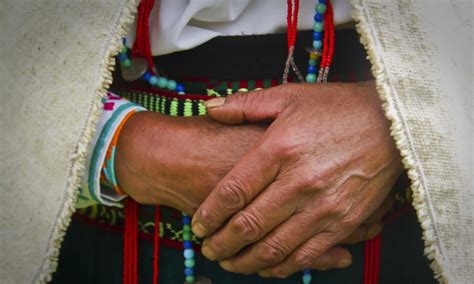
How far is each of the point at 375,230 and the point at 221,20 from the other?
0.43 m

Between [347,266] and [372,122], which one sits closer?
[372,122]

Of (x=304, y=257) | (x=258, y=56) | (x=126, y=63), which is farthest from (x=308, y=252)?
(x=126, y=63)

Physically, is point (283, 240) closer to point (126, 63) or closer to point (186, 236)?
point (186, 236)

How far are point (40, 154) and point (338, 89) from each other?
475 millimetres

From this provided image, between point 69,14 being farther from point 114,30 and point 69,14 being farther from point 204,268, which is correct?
point 204,268

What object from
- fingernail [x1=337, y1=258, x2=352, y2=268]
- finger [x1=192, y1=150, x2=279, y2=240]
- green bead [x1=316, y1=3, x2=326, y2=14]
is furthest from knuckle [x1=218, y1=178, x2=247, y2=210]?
green bead [x1=316, y1=3, x2=326, y2=14]

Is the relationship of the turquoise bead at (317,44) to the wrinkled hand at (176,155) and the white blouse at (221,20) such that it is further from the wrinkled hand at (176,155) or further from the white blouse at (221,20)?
the wrinkled hand at (176,155)

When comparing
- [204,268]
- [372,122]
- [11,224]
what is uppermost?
[372,122]

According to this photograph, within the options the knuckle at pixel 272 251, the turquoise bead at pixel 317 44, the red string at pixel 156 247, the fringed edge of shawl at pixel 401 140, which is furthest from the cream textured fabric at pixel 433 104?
the red string at pixel 156 247

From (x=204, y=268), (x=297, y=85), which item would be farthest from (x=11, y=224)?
(x=297, y=85)

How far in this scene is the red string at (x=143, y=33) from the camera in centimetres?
101

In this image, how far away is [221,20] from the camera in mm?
1010

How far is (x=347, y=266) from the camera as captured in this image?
1.05 meters

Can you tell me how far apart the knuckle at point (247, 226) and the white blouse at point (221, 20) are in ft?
0.99
